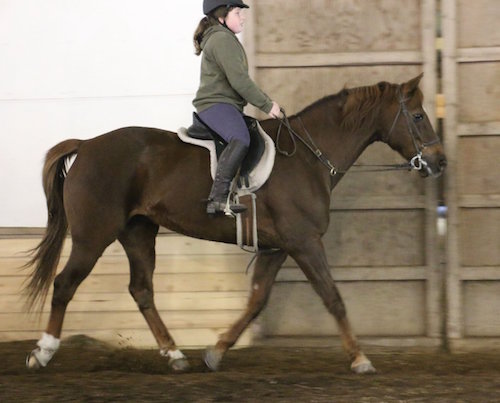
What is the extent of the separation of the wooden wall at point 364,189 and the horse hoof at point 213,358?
0.72 meters

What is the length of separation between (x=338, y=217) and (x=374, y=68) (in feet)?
4.00

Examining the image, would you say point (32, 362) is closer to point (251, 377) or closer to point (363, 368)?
point (251, 377)

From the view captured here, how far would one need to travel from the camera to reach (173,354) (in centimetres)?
638

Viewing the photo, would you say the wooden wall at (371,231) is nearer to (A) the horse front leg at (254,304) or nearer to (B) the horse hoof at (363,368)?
(A) the horse front leg at (254,304)

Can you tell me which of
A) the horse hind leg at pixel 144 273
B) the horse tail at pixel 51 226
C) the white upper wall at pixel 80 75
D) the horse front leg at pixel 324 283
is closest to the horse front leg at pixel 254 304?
the horse hind leg at pixel 144 273

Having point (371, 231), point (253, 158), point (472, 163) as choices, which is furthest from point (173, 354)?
point (472, 163)

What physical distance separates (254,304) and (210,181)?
38.7 inches

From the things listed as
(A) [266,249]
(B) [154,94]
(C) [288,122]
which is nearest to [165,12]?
(B) [154,94]

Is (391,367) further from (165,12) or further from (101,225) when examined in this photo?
(165,12)

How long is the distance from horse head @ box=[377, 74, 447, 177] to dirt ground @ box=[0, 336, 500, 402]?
4.87ft

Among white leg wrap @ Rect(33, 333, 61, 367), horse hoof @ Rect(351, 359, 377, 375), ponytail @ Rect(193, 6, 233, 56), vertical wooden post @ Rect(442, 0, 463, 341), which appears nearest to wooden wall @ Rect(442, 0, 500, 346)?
vertical wooden post @ Rect(442, 0, 463, 341)

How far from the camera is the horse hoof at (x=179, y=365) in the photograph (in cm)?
631

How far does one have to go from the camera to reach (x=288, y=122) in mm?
6172

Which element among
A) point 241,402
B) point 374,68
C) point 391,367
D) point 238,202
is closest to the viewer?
point 241,402
